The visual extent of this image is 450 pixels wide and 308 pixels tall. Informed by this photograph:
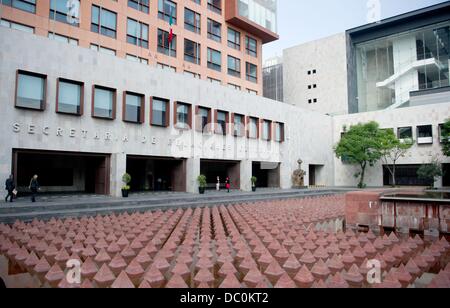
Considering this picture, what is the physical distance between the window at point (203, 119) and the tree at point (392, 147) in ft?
68.4

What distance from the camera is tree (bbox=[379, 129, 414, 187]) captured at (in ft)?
111

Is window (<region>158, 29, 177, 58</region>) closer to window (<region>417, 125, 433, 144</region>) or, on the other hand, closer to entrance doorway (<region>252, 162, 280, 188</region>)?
entrance doorway (<region>252, 162, 280, 188</region>)

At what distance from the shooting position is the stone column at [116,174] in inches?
792

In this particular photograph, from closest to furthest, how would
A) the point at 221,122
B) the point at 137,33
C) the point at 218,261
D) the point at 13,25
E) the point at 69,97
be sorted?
the point at 218,261
the point at 69,97
the point at 13,25
the point at 137,33
the point at 221,122

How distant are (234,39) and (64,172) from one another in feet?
76.4

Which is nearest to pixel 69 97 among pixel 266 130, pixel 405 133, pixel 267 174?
pixel 266 130

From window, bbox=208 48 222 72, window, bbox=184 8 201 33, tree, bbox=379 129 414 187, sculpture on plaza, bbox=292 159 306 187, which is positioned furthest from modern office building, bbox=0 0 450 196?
tree, bbox=379 129 414 187

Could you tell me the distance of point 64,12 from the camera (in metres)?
22.8

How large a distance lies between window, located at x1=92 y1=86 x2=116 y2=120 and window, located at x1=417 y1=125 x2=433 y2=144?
111 ft

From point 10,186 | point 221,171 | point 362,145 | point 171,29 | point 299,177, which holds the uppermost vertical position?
point 171,29

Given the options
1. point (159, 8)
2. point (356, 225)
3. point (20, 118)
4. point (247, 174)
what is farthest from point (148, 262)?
point (159, 8)

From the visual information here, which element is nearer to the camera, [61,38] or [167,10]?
[61,38]

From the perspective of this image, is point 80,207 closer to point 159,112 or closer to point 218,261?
point 159,112

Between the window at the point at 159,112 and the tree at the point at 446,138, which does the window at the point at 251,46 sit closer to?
the window at the point at 159,112
